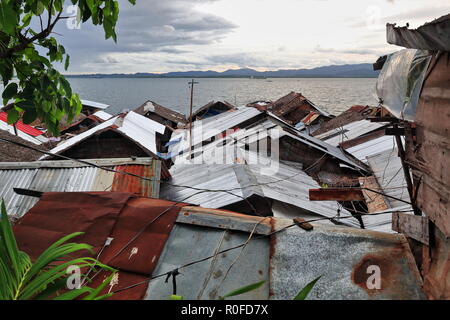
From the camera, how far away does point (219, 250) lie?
409 cm

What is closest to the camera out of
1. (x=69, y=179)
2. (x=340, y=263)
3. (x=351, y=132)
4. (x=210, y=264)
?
(x=340, y=263)

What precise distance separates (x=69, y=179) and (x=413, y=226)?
27.8 feet

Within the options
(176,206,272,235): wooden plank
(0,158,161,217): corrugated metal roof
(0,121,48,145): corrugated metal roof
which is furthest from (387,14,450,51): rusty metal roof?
(0,121,48,145): corrugated metal roof

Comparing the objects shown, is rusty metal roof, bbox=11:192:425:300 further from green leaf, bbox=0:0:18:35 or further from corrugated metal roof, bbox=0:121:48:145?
corrugated metal roof, bbox=0:121:48:145

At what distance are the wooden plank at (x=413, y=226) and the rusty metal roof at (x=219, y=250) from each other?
0.23 meters

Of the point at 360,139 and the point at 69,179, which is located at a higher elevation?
the point at 360,139

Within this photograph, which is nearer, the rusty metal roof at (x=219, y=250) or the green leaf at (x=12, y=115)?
the green leaf at (x=12, y=115)

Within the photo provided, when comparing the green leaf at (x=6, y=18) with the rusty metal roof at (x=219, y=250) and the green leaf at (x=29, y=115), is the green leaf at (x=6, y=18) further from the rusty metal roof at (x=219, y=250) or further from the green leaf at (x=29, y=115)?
the rusty metal roof at (x=219, y=250)

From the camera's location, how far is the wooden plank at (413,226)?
3.82m

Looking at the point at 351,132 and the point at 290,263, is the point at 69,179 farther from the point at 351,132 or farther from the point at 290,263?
the point at 351,132

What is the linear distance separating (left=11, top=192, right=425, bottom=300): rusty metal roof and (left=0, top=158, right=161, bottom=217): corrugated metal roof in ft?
12.5

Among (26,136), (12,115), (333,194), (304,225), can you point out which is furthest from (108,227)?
(26,136)

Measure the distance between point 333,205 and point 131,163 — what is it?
6.61 meters

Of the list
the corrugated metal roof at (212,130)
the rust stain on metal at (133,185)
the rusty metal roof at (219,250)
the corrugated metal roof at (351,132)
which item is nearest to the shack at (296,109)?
the corrugated metal roof at (351,132)
